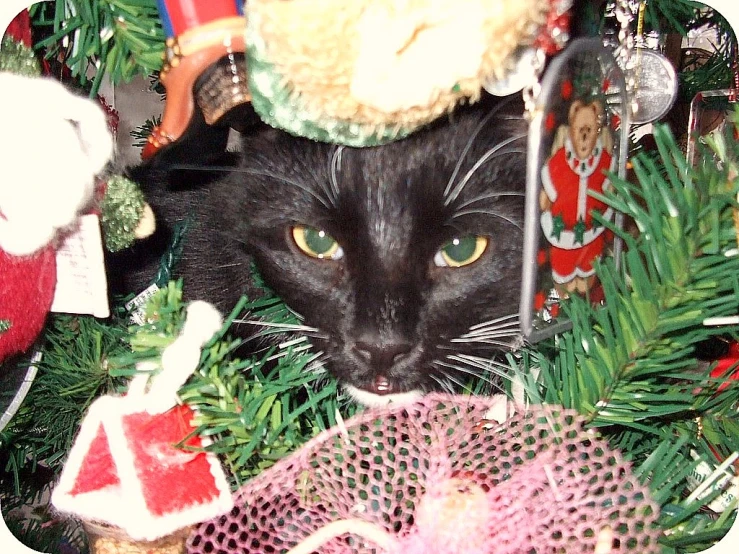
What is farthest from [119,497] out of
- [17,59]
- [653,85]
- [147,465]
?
[653,85]

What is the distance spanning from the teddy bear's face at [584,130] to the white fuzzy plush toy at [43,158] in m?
0.26

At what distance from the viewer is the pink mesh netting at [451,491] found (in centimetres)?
29

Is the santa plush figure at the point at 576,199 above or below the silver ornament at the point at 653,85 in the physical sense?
below

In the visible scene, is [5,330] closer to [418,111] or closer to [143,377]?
[143,377]

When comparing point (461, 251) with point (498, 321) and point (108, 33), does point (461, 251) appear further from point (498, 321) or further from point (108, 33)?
point (108, 33)

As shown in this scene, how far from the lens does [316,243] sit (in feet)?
1.51

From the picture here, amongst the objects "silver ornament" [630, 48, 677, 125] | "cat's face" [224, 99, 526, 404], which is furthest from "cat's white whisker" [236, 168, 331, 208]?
"silver ornament" [630, 48, 677, 125]

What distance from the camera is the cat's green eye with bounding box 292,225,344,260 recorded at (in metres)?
0.45

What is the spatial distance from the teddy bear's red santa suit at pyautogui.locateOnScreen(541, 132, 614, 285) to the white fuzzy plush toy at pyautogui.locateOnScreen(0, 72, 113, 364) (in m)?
0.24

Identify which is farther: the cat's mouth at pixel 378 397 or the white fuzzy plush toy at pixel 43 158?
the cat's mouth at pixel 378 397

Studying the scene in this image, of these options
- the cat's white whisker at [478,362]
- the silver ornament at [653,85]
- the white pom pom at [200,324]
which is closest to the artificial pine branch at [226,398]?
the white pom pom at [200,324]

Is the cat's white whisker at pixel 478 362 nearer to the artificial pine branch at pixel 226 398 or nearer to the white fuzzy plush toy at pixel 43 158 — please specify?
the artificial pine branch at pixel 226 398

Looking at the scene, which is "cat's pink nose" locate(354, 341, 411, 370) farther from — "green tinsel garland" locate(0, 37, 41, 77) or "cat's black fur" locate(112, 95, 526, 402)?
Answer: "green tinsel garland" locate(0, 37, 41, 77)

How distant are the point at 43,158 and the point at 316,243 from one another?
20 cm
